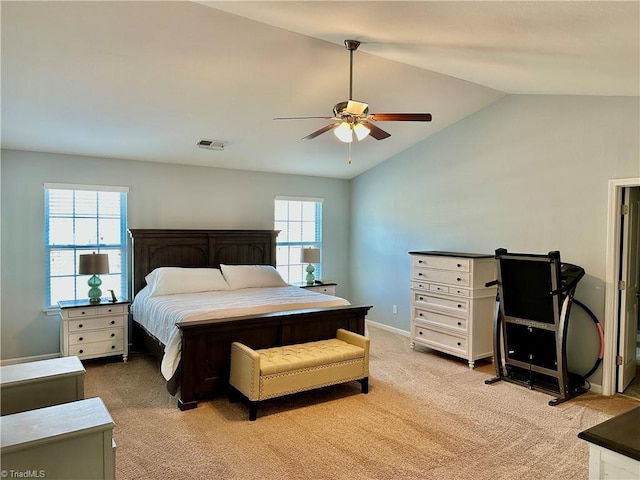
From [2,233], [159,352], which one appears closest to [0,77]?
[2,233]

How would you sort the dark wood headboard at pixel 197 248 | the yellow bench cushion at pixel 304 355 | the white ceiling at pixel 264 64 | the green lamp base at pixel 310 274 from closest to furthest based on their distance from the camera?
the white ceiling at pixel 264 64 → the yellow bench cushion at pixel 304 355 → the dark wood headboard at pixel 197 248 → the green lamp base at pixel 310 274

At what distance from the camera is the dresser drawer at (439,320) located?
492cm

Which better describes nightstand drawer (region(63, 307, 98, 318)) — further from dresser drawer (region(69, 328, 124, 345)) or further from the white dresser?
the white dresser

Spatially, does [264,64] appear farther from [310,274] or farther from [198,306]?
[310,274]

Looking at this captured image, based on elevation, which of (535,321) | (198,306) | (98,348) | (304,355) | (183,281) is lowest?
(98,348)

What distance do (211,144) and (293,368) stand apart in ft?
9.58

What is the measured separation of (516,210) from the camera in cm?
487

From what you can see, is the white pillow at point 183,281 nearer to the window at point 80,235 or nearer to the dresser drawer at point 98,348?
the window at point 80,235

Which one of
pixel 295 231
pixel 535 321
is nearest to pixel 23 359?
pixel 295 231

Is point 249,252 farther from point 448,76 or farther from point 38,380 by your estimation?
point 38,380

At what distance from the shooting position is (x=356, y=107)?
3.21m

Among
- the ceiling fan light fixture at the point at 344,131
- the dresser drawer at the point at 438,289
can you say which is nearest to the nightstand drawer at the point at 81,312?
the ceiling fan light fixture at the point at 344,131

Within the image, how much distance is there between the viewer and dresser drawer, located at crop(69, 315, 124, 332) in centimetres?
471

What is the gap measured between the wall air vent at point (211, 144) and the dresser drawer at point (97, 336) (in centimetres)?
233
